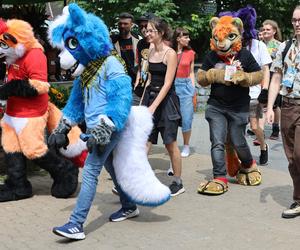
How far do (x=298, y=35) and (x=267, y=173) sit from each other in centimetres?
244

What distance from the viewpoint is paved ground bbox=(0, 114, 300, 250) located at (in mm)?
4789

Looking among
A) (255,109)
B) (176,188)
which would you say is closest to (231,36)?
(176,188)

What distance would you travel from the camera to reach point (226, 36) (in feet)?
20.3

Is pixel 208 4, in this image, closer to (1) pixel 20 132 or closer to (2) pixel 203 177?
(2) pixel 203 177

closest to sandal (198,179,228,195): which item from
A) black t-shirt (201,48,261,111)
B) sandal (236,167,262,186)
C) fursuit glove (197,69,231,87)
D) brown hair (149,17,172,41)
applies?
sandal (236,167,262,186)

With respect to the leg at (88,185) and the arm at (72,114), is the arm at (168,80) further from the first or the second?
the leg at (88,185)

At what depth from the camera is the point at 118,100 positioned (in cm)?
471

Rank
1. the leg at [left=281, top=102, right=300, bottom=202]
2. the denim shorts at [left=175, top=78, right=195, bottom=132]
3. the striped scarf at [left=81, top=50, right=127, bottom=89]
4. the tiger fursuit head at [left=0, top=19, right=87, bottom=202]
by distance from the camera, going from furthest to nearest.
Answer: the denim shorts at [left=175, top=78, right=195, bottom=132]
the tiger fursuit head at [left=0, top=19, right=87, bottom=202]
the leg at [left=281, top=102, right=300, bottom=202]
the striped scarf at [left=81, top=50, right=127, bottom=89]

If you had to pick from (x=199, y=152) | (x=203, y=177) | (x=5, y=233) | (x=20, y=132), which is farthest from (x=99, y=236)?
(x=199, y=152)

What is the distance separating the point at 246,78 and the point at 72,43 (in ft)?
7.07

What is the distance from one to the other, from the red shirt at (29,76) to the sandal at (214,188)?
1950 mm

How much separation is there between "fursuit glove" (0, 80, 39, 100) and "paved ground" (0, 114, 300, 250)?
3.78 ft

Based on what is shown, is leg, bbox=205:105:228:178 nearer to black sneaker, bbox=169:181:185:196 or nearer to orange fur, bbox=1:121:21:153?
black sneaker, bbox=169:181:185:196

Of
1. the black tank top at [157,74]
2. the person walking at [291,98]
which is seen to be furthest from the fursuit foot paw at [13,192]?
the person walking at [291,98]
